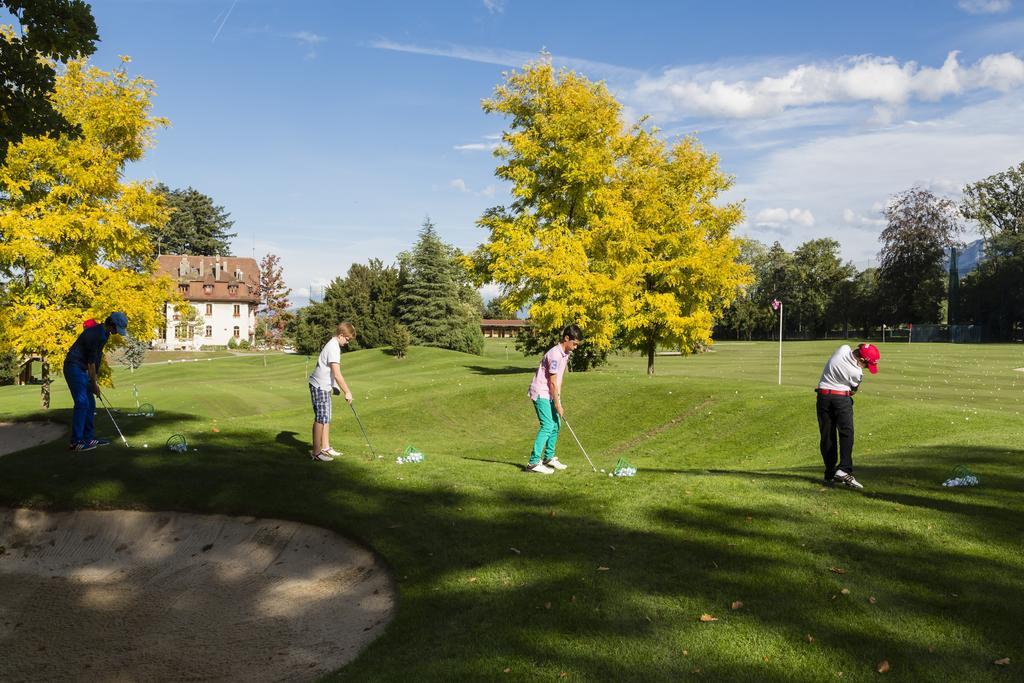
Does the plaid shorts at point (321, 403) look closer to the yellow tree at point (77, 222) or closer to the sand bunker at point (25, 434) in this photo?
the sand bunker at point (25, 434)

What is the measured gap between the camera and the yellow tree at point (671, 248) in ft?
111

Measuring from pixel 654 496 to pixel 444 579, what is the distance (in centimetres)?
373

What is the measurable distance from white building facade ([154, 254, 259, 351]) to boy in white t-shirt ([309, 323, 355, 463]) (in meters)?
95.6

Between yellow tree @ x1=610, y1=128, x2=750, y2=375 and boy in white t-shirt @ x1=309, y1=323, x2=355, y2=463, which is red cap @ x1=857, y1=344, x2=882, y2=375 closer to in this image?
boy in white t-shirt @ x1=309, y1=323, x2=355, y2=463

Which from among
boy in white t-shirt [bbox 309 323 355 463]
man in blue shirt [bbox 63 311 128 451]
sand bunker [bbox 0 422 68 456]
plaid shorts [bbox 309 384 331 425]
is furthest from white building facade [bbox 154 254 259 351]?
plaid shorts [bbox 309 384 331 425]

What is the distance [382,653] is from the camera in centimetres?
664

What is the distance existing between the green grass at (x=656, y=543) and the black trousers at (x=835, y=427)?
1.70ft

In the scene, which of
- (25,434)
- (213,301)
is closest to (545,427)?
(25,434)

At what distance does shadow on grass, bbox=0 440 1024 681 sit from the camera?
19.2ft

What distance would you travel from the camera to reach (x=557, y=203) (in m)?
35.7

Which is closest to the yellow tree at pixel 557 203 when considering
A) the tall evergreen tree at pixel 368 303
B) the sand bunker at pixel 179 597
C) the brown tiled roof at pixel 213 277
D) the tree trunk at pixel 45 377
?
the tree trunk at pixel 45 377

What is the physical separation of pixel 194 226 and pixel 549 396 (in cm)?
→ 12697

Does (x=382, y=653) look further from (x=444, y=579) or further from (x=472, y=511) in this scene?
(x=472, y=511)

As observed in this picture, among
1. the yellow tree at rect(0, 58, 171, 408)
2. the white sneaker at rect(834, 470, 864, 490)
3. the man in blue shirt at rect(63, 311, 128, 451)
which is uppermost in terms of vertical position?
the yellow tree at rect(0, 58, 171, 408)
